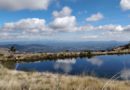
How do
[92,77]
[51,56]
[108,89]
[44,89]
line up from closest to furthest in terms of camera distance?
[44,89], [108,89], [92,77], [51,56]

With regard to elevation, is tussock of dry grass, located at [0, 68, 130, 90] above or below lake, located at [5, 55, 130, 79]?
above

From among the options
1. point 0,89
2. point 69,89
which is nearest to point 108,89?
point 69,89

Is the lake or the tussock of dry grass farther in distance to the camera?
the lake

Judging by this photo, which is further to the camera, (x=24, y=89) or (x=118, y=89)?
(x=118, y=89)

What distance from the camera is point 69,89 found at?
802 cm

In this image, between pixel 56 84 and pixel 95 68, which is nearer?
pixel 56 84

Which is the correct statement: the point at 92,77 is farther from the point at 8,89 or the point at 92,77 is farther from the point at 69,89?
the point at 8,89

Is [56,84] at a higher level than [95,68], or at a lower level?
higher

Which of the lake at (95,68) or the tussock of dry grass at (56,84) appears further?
the lake at (95,68)

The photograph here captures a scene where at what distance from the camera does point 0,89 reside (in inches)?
257

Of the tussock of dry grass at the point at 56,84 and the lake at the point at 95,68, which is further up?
the tussock of dry grass at the point at 56,84

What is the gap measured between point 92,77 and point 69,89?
4280 mm

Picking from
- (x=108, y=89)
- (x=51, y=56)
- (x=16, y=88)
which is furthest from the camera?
(x=51, y=56)

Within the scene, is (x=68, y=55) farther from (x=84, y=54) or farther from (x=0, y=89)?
(x=0, y=89)
